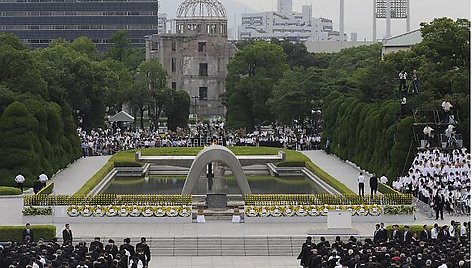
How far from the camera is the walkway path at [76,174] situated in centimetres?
4999

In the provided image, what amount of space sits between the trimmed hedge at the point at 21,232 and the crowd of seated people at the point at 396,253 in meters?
8.66

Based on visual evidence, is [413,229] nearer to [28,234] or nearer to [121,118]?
[28,234]

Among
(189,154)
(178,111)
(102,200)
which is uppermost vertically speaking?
(178,111)

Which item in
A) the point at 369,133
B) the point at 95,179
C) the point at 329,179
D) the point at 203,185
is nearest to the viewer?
the point at 95,179

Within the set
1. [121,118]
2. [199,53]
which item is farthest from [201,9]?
[121,118]

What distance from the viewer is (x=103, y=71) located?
78750 millimetres

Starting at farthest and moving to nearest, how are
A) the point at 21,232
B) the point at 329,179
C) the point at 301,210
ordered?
the point at 329,179 < the point at 301,210 < the point at 21,232

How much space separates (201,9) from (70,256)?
84.6 metres

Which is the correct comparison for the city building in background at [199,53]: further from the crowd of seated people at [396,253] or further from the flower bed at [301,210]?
the crowd of seated people at [396,253]

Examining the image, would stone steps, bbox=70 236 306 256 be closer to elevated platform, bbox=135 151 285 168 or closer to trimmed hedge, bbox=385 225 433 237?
trimmed hedge, bbox=385 225 433 237

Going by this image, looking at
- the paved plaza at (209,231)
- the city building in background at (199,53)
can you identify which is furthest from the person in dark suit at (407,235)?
the city building in background at (199,53)

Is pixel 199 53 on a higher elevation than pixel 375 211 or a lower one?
higher

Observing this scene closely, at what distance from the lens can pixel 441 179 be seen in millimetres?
42250

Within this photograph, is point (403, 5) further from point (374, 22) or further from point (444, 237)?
point (444, 237)
